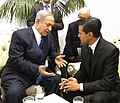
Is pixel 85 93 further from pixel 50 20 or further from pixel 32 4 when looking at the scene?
pixel 32 4

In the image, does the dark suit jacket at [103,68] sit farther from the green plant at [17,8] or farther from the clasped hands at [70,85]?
the green plant at [17,8]

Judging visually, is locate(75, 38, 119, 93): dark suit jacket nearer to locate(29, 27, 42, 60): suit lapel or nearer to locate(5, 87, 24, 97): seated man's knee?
locate(29, 27, 42, 60): suit lapel

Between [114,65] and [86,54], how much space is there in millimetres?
336

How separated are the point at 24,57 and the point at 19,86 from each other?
341 millimetres

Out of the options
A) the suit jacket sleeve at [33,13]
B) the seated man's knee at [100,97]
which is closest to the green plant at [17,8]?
the suit jacket sleeve at [33,13]

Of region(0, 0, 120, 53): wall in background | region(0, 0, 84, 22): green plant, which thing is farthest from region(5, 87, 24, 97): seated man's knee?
region(0, 0, 120, 53): wall in background

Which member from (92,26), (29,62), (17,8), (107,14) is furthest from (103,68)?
(107,14)

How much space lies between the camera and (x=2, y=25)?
13.7ft

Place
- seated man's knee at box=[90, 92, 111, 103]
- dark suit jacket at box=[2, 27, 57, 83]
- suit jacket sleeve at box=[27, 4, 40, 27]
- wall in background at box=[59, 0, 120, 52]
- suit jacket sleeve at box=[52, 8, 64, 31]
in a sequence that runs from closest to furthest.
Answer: seated man's knee at box=[90, 92, 111, 103] → dark suit jacket at box=[2, 27, 57, 83] → suit jacket sleeve at box=[27, 4, 40, 27] → suit jacket sleeve at box=[52, 8, 64, 31] → wall in background at box=[59, 0, 120, 52]

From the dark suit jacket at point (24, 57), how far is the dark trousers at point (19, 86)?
0.19ft

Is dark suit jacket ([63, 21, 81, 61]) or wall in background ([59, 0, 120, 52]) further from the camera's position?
wall in background ([59, 0, 120, 52])

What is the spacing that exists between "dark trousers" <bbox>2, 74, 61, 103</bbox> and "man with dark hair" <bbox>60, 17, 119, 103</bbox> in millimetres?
299

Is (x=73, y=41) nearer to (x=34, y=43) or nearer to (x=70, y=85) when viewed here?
(x=34, y=43)

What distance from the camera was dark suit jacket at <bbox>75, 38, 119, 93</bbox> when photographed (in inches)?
103
